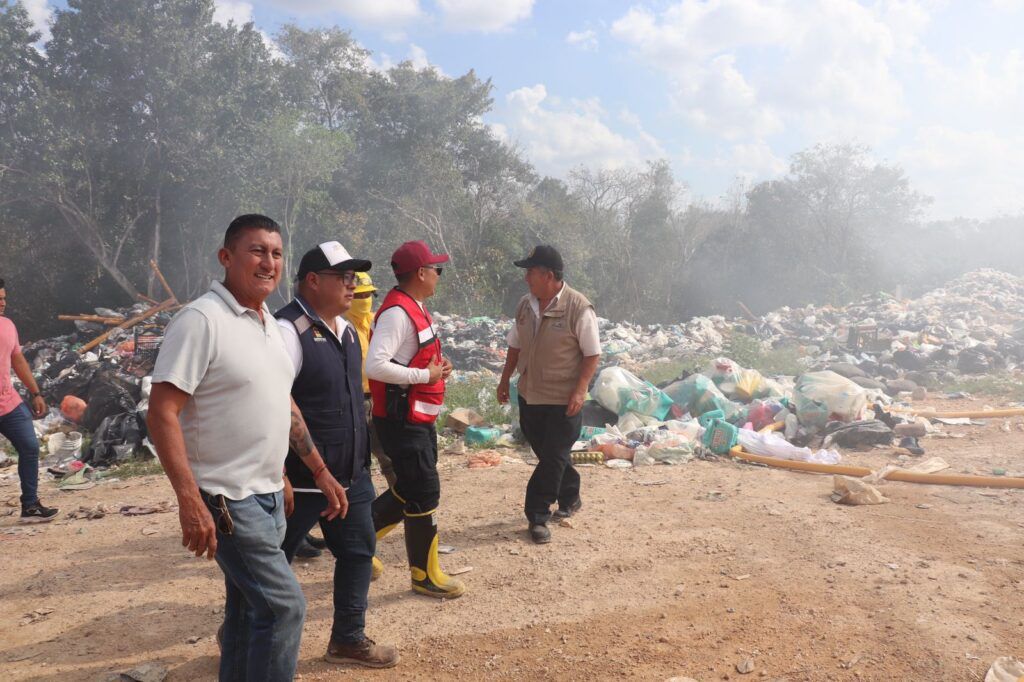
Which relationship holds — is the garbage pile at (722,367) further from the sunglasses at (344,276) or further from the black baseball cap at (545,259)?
the sunglasses at (344,276)

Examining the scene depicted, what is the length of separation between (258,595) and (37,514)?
3.87 m

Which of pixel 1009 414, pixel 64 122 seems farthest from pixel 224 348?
pixel 64 122

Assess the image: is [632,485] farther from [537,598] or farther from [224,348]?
[224,348]

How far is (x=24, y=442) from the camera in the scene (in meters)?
4.54

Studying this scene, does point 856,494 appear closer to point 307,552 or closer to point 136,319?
point 307,552

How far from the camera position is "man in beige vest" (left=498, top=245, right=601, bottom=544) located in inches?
160

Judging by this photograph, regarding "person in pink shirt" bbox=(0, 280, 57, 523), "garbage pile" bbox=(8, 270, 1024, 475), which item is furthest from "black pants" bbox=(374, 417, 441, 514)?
"garbage pile" bbox=(8, 270, 1024, 475)

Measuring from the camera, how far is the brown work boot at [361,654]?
275 centimetres

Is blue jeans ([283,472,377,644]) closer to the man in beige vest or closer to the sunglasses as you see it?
the sunglasses

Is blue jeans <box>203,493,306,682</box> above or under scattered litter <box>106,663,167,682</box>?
above

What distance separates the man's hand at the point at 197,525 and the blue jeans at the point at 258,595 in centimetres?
7

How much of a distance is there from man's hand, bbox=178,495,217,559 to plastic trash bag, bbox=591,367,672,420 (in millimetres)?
5502

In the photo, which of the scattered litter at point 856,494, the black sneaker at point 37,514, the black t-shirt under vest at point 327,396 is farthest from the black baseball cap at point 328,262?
the scattered litter at point 856,494

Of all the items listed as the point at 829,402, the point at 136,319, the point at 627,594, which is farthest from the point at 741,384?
the point at 136,319
